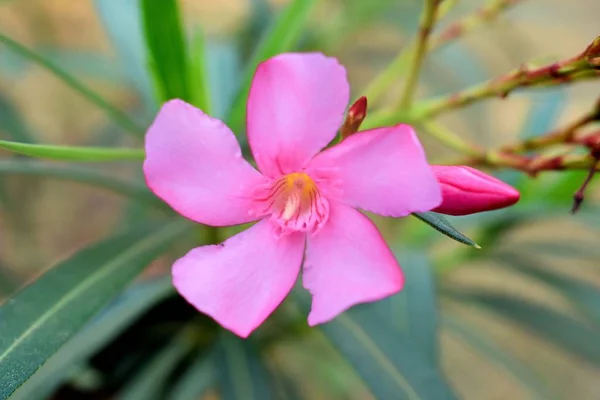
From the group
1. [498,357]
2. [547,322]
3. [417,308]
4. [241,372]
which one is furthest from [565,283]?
[241,372]

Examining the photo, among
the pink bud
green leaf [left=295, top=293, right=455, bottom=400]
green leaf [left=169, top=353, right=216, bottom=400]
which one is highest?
the pink bud

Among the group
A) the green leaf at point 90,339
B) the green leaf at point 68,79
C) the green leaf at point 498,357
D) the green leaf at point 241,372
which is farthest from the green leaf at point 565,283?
the green leaf at point 68,79

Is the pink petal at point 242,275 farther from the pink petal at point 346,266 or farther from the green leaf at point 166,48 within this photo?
the green leaf at point 166,48

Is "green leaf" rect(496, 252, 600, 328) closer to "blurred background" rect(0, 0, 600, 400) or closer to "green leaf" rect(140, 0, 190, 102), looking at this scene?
"blurred background" rect(0, 0, 600, 400)

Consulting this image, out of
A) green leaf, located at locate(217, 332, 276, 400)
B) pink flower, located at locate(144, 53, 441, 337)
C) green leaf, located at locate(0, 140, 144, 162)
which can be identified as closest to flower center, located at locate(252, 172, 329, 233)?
pink flower, located at locate(144, 53, 441, 337)

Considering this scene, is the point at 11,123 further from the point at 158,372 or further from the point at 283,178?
the point at 283,178

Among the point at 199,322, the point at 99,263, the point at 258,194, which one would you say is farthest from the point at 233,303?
the point at 199,322

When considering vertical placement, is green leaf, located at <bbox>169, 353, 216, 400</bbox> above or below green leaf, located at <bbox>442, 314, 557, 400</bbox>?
above
